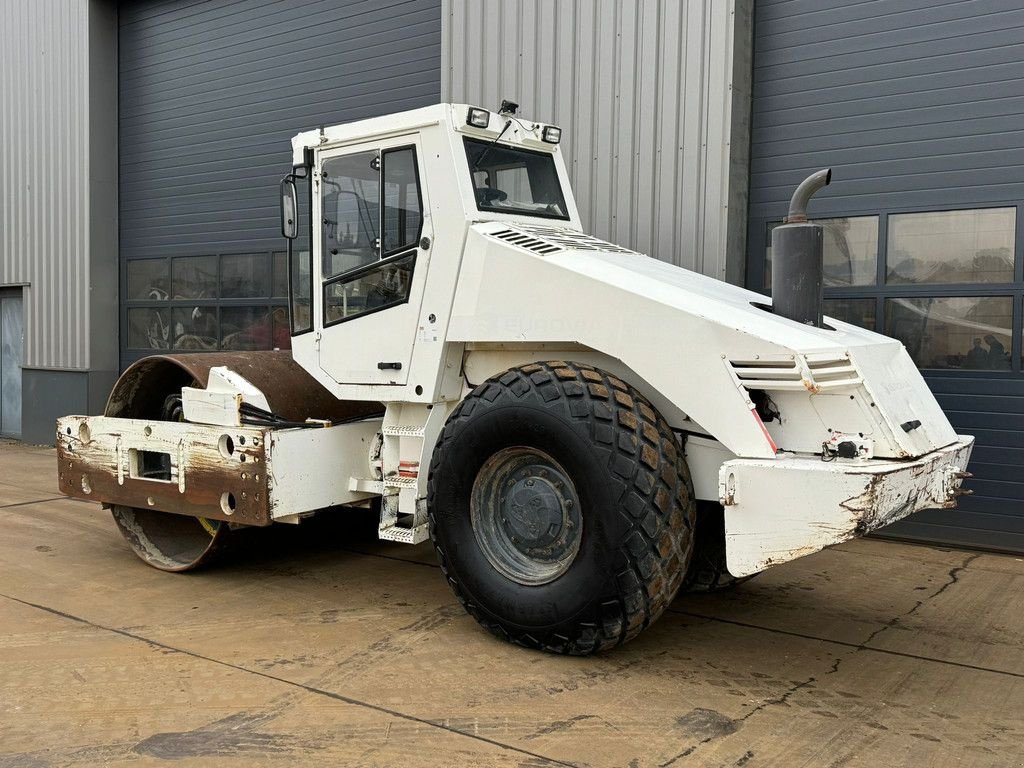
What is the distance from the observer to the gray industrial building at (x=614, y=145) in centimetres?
750

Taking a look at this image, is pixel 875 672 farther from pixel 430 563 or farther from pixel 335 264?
pixel 335 264

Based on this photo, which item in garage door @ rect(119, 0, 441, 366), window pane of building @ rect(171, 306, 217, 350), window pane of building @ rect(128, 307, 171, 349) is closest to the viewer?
garage door @ rect(119, 0, 441, 366)

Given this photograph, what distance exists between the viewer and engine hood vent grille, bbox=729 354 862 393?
4.32 meters

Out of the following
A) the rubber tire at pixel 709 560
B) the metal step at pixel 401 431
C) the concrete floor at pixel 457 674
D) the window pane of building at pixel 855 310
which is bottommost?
the concrete floor at pixel 457 674

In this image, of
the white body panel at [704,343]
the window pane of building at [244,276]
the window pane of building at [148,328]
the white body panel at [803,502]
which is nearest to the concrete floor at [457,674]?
the white body panel at [803,502]

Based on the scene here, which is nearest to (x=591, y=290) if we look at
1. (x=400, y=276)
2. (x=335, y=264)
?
(x=400, y=276)

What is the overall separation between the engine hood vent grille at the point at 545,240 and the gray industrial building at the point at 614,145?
2.65m

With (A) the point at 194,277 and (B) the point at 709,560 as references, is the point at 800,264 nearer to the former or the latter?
(B) the point at 709,560

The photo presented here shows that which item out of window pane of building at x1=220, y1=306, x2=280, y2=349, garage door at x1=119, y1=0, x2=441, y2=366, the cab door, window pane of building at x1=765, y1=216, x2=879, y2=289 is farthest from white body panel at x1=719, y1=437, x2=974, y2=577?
window pane of building at x1=220, y1=306, x2=280, y2=349

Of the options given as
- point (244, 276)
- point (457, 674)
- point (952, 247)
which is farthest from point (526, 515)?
point (244, 276)

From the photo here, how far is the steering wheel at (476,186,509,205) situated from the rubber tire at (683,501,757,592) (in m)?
2.17

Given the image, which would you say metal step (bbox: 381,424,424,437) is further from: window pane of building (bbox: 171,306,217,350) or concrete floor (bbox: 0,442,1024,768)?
window pane of building (bbox: 171,306,217,350)

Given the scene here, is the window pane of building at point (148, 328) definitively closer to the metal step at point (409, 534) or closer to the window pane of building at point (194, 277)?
the window pane of building at point (194, 277)

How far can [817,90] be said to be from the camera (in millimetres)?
8180
